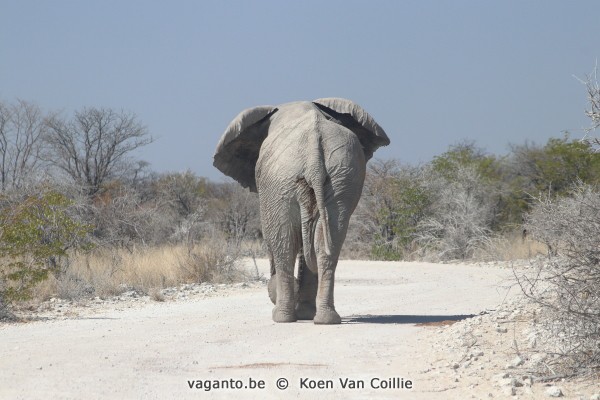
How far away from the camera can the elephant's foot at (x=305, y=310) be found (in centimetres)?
1241

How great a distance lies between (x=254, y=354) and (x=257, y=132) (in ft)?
14.1

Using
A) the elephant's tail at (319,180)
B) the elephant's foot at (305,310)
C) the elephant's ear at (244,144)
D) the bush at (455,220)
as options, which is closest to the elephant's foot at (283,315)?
the elephant's foot at (305,310)

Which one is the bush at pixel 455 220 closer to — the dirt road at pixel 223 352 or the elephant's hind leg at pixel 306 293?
the dirt road at pixel 223 352

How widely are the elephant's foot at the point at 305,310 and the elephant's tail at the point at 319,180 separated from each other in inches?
60.0

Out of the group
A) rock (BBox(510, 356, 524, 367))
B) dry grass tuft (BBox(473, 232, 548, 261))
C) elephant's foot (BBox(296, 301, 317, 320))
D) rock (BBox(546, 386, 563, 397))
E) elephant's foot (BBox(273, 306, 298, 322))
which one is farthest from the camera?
dry grass tuft (BBox(473, 232, 548, 261))

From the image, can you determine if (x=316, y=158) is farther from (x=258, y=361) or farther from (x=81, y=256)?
(x=81, y=256)

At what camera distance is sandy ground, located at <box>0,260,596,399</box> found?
766 centimetres

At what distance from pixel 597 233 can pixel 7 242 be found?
9071mm

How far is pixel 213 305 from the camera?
14578 mm

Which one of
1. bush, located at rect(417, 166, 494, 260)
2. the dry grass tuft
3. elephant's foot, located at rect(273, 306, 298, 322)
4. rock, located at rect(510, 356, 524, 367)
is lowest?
elephant's foot, located at rect(273, 306, 298, 322)

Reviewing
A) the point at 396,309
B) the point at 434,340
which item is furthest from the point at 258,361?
the point at 396,309

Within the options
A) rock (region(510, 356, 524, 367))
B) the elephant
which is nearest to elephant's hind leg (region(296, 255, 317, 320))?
the elephant

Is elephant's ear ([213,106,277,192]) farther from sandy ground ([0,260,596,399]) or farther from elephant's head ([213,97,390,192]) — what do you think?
sandy ground ([0,260,596,399])

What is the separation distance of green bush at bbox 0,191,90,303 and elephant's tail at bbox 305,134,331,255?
15.7ft
